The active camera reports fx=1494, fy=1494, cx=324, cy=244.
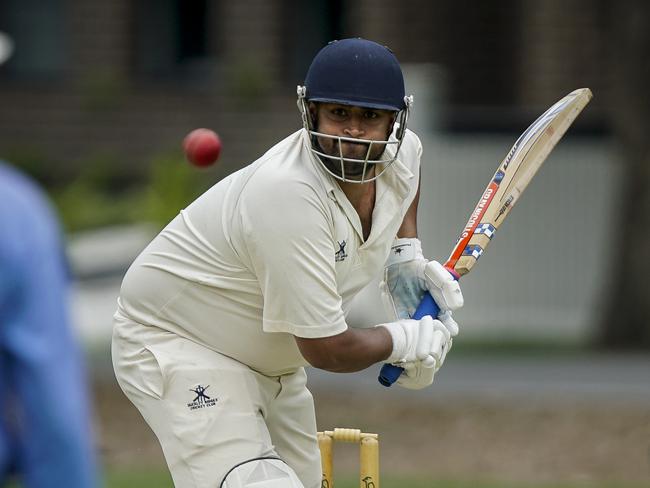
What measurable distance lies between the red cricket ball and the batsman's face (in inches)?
27.8

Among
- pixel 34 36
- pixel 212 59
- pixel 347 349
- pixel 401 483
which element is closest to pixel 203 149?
pixel 347 349

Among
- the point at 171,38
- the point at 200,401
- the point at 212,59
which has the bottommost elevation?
the point at 212,59

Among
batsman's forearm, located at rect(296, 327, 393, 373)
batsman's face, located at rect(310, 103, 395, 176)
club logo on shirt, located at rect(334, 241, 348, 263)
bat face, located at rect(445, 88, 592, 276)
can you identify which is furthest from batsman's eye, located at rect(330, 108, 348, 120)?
bat face, located at rect(445, 88, 592, 276)

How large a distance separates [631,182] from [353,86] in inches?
309

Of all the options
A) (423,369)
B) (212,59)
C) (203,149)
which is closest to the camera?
(423,369)

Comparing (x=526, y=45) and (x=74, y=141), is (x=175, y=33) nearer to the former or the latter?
(x=74, y=141)

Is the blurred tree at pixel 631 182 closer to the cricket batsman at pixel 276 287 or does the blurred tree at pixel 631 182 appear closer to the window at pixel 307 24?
the window at pixel 307 24

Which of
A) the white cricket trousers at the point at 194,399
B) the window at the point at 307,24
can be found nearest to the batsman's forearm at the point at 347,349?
the white cricket trousers at the point at 194,399

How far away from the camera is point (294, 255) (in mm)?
3662

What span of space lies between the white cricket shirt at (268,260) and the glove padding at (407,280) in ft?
0.60

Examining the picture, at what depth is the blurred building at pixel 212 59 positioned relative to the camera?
15.5 m

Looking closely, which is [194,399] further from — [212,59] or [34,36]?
[34,36]

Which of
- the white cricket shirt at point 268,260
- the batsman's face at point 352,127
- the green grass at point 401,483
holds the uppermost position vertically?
the batsman's face at point 352,127

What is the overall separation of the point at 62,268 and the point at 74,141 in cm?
1423
